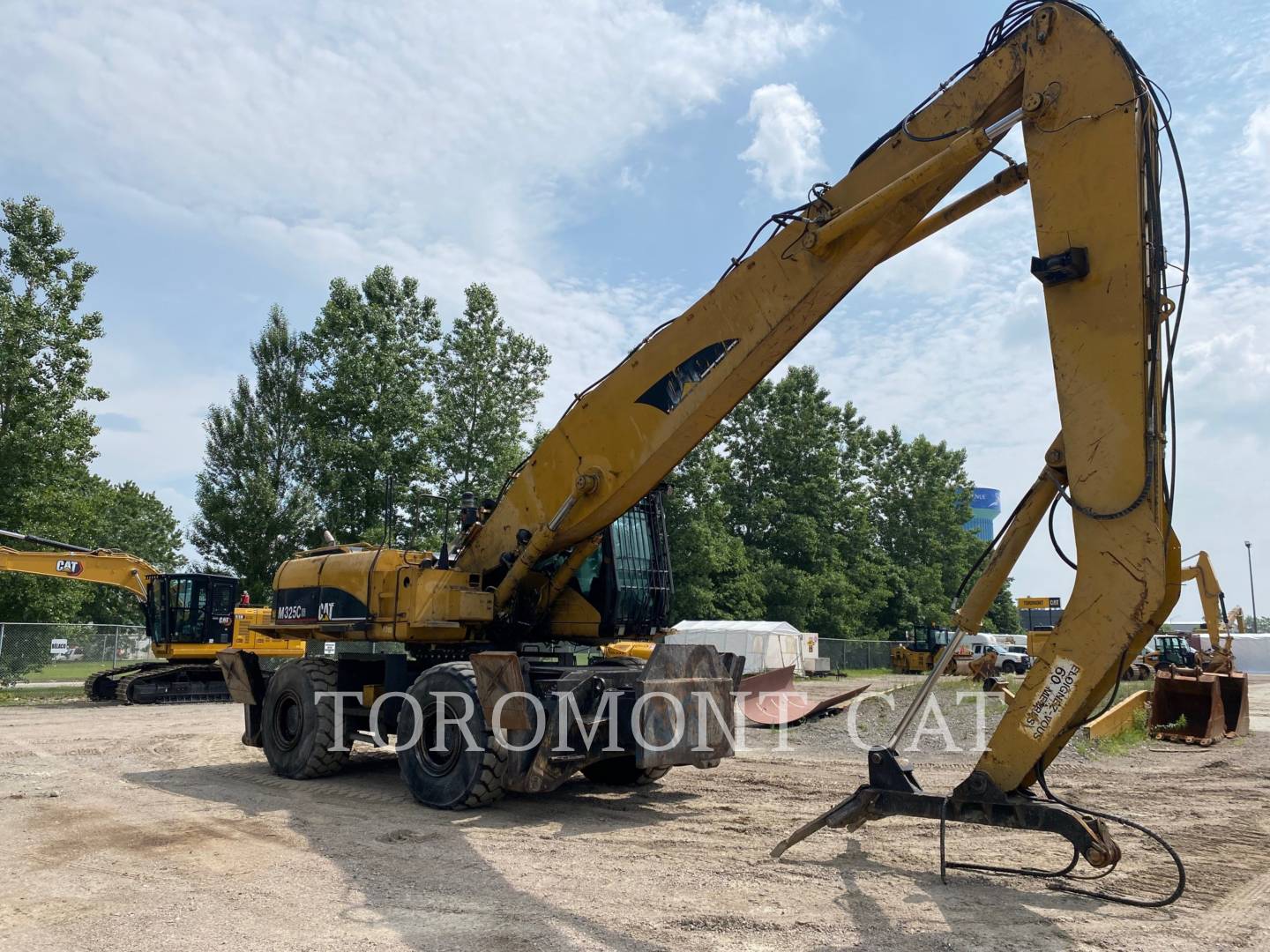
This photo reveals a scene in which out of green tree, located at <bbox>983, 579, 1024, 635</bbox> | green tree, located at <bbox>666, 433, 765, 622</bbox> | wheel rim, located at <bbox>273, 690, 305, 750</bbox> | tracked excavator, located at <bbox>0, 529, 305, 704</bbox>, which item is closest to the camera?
wheel rim, located at <bbox>273, 690, 305, 750</bbox>

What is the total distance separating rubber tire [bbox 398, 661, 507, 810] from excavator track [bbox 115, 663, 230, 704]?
1498 centimetres

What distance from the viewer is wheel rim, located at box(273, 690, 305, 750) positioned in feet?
35.7

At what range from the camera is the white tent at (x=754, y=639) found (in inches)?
1346

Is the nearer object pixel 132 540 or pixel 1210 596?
pixel 1210 596

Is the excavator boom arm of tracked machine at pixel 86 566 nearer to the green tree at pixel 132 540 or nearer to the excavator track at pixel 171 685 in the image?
the excavator track at pixel 171 685

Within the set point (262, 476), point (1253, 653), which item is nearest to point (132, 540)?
point (262, 476)

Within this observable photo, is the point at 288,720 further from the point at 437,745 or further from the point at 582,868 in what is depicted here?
the point at 582,868

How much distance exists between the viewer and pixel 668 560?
10430mm

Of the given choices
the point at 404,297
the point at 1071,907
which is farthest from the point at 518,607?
the point at 404,297

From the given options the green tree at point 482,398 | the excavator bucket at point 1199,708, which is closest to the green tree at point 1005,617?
the green tree at point 482,398

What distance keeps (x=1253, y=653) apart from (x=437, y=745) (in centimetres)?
5841

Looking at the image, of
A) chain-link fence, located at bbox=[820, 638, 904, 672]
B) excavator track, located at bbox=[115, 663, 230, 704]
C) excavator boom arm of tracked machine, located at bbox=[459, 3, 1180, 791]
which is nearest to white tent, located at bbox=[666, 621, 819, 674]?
chain-link fence, located at bbox=[820, 638, 904, 672]

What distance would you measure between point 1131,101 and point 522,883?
6.00 meters

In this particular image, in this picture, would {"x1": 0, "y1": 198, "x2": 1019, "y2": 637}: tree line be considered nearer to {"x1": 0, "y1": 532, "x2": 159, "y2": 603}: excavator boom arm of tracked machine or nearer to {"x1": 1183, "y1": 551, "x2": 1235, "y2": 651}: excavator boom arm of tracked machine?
{"x1": 0, "y1": 532, "x2": 159, "y2": 603}: excavator boom arm of tracked machine
